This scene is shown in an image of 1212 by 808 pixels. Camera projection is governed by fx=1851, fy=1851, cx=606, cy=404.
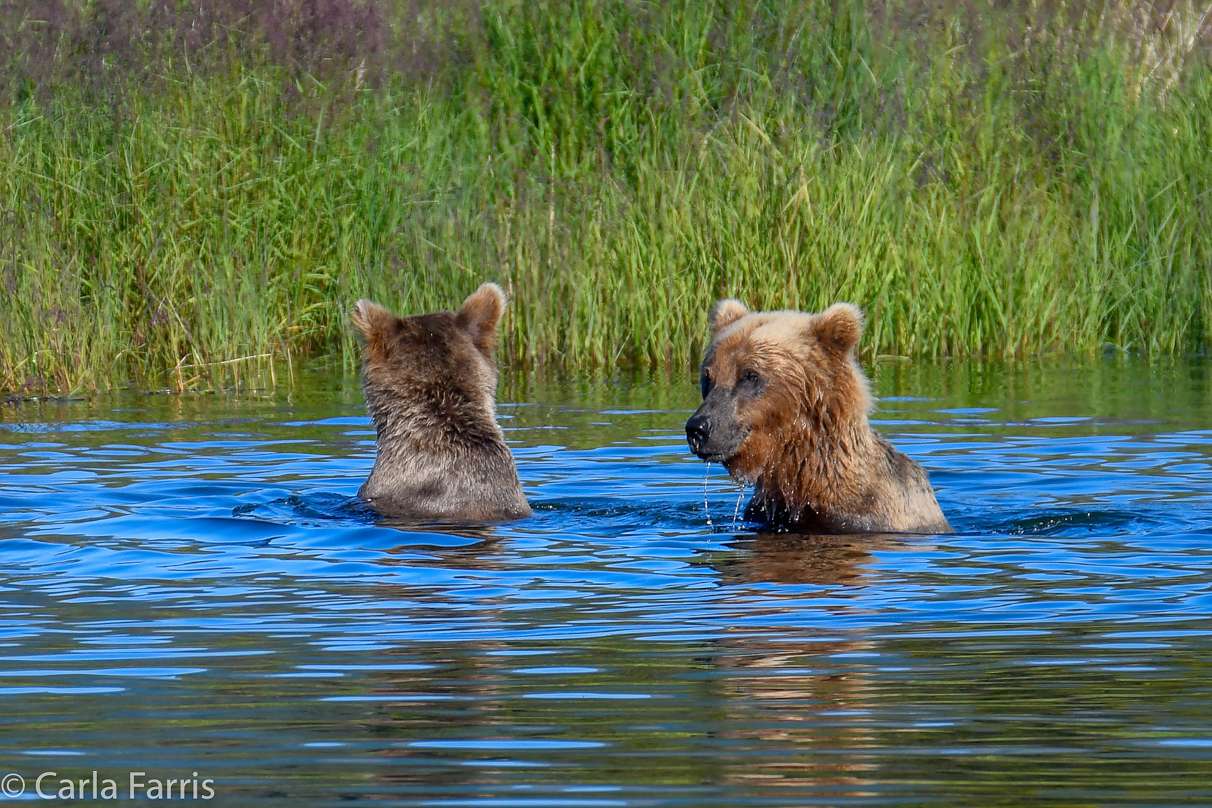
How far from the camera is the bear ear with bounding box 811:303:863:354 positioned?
7367mm

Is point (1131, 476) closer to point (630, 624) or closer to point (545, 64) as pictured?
point (630, 624)

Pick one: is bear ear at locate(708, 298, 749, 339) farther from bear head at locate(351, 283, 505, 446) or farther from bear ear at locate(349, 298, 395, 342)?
bear ear at locate(349, 298, 395, 342)

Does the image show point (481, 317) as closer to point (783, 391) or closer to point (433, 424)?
point (433, 424)

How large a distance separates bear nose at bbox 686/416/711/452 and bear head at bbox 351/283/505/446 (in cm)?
87

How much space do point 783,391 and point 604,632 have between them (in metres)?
2.40

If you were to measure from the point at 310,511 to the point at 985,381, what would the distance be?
19.8ft

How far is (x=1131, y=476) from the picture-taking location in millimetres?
8836

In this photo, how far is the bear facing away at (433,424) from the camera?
7.41m

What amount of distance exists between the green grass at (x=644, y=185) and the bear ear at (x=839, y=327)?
210 inches

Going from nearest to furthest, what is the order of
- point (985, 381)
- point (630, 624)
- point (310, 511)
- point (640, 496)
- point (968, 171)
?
point (630, 624) < point (310, 511) < point (640, 496) < point (985, 381) < point (968, 171)

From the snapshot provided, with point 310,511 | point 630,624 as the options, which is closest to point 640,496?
point 310,511

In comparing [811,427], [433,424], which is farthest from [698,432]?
[433,424]

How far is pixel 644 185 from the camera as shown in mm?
13242

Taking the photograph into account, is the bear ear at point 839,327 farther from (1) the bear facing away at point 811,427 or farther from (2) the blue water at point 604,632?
(2) the blue water at point 604,632
